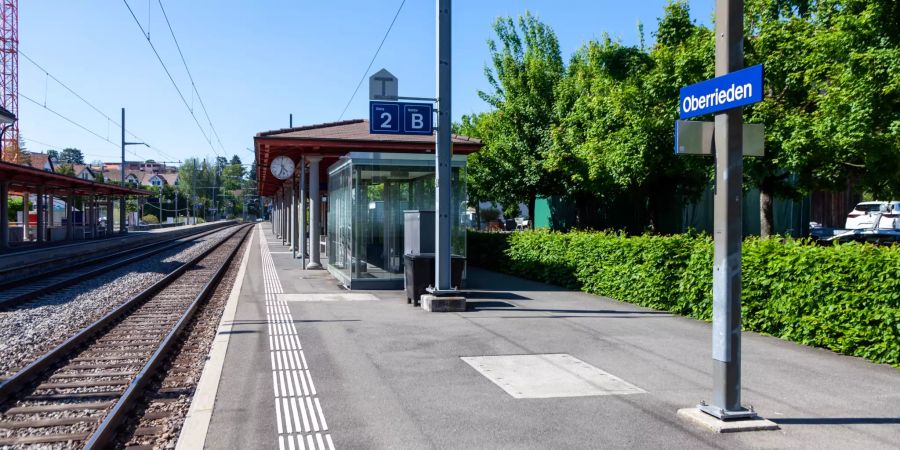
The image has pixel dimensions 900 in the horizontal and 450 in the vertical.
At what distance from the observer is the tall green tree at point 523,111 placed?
25422 millimetres

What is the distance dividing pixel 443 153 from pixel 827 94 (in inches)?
294

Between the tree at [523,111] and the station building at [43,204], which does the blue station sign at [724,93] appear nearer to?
the tree at [523,111]

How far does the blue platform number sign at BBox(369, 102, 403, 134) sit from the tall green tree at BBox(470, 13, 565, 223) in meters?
12.8

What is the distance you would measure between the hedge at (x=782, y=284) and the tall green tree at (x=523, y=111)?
11.2 metres

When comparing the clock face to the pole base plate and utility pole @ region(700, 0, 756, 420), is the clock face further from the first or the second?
the pole base plate

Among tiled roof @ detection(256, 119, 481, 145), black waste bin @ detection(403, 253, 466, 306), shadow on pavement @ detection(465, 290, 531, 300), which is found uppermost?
tiled roof @ detection(256, 119, 481, 145)

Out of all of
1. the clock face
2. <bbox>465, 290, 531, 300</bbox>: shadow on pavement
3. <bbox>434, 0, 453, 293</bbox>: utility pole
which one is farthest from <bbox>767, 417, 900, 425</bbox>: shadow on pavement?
the clock face

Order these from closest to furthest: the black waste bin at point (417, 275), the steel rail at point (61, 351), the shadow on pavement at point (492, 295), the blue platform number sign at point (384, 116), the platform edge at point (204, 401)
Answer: the platform edge at point (204, 401) → the steel rail at point (61, 351) → the blue platform number sign at point (384, 116) → the black waste bin at point (417, 275) → the shadow on pavement at point (492, 295)

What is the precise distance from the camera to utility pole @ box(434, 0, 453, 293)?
11.9 metres

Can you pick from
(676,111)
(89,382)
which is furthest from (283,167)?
(89,382)

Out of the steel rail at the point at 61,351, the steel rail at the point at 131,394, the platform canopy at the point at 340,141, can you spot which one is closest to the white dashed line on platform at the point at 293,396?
the steel rail at the point at 131,394

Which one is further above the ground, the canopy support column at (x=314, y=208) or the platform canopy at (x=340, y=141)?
the platform canopy at (x=340, y=141)

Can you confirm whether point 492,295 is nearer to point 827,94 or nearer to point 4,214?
point 827,94

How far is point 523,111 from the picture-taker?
84.0ft
